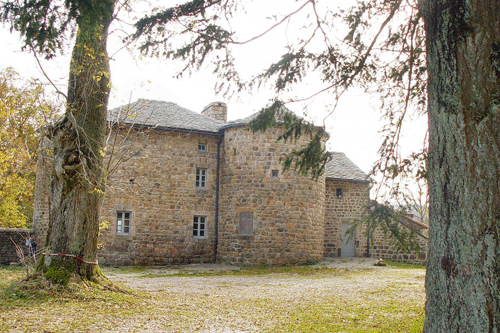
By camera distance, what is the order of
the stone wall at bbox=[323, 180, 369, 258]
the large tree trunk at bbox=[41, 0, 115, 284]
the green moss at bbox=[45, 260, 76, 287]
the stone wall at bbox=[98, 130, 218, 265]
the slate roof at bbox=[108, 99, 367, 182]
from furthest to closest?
the stone wall at bbox=[323, 180, 369, 258] < the slate roof at bbox=[108, 99, 367, 182] < the stone wall at bbox=[98, 130, 218, 265] < the large tree trunk at bbox=[41, 0, 115, 284] < the green moss at bbox=[45, 260, 76, 287]

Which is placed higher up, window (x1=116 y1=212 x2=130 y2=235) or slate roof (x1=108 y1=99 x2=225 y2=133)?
slate roof (x1=108 y1=99 x2=225 y2=133)

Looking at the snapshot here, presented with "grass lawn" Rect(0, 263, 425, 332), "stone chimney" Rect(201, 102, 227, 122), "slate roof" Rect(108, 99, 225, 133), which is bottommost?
"grass lawn" Rect(0, 263, 425, 332)

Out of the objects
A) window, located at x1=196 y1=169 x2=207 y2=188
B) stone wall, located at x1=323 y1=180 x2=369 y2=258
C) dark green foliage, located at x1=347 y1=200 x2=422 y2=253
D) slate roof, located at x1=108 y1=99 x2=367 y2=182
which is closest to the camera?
dark green foliage, located at x1=347 y1=200 x2=422 y2=253

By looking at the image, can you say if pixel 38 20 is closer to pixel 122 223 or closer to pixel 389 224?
pixel 389 224

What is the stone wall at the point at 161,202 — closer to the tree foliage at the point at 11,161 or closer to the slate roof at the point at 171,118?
the slate roof at the point at 171,118

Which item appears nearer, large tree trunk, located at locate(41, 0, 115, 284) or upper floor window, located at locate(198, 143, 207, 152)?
large tree trunk, located at locate(41, 0, 115, 284)

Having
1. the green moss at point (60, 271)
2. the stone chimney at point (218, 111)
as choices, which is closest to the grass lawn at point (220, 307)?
the green moss at point (60, 271)

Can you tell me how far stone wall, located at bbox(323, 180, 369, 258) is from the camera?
794 inches

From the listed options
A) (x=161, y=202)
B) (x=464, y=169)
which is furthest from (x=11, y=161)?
(x=464, y=169)

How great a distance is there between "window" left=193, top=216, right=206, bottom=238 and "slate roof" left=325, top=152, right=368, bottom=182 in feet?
19.2

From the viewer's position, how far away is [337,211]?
20.3 metres

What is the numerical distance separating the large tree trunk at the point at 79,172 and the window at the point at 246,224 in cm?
836

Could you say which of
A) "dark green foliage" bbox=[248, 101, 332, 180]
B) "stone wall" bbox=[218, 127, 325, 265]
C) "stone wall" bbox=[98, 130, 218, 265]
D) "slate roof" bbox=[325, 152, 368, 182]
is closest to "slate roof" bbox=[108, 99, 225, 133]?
"stone wall" bbox=[98, 130, 218, 265]

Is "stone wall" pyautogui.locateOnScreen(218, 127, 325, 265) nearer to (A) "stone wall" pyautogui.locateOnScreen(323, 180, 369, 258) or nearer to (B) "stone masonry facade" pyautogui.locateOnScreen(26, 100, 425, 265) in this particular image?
(B) "stone masonry facade" pyautogui.locateOnScreen(26, 100, 425, 265)
